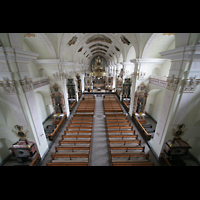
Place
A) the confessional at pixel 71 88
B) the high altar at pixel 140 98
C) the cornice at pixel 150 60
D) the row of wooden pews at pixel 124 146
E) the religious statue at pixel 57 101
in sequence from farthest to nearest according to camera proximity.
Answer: the confessional at pixel 71 88 → the religious statue at pixel 57 101 → the high altar at pixel 140 98 → the cornice at pixel 150 60 → the row of wooden pews at pixel 124 146

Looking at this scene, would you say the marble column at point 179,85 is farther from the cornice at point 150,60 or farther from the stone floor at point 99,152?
the cornice at point 150,60

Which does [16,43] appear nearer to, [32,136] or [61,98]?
[32,136]

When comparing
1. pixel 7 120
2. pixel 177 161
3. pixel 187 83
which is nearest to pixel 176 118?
pixel 187 83

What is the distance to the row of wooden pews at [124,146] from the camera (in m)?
5.27

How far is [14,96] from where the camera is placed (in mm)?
4422

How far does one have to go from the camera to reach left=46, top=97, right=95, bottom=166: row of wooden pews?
5277 millimetres

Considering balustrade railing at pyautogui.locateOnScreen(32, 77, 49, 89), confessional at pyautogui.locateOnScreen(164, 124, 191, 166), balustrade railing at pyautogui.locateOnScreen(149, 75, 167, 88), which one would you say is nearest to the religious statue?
balustrade railing at pyautogui.locateOnScreen(32, 77, 49, 89)

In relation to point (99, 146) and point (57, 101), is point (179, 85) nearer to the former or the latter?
point (99, 146)

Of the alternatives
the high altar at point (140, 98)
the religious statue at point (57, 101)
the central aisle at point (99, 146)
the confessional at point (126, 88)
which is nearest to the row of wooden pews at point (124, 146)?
the central aisle at point (99, 146)

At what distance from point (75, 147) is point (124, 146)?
301 cm

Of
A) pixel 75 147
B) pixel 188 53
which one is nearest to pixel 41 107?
pixel 75 147

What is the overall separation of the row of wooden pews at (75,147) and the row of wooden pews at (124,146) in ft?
5.08

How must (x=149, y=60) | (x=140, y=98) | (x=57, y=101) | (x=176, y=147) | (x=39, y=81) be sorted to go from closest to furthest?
(x=176, y=147) < (x=39, y=81) < (x=149, y=60) < (x=140, y=98) < (x=57, y=101)

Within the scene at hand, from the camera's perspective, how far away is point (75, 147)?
5996 mm
